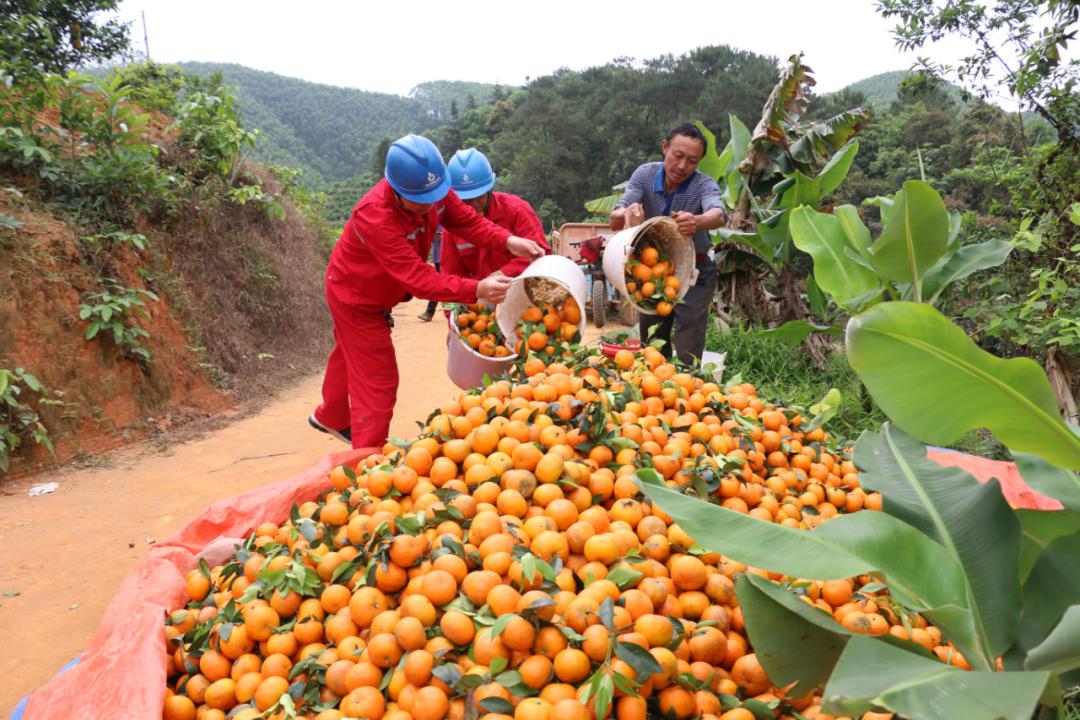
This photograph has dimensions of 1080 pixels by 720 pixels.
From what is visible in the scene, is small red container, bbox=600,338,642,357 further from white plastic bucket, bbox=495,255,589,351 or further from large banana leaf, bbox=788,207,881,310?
large banana leaf, bbox=788,207,881,310

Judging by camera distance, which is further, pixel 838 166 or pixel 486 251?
pixel 838 166

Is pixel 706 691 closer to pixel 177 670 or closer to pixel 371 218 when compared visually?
pixel 177 670

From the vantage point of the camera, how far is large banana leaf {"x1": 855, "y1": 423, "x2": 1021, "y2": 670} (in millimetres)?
1275

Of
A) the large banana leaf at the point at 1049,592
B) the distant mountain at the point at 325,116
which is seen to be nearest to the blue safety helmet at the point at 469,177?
the large banana leaf at the point at 1049,592

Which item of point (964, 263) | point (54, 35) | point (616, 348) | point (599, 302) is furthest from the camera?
point (599, 302)

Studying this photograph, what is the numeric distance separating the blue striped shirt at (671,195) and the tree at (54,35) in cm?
498

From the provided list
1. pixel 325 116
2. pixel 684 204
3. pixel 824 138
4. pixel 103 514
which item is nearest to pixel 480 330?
pixel 684 204

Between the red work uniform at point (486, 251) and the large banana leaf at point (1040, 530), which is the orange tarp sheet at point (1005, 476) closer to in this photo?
the large banana leaf at point (1040, 530)

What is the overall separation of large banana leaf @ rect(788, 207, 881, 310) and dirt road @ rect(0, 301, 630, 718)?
10.7ft

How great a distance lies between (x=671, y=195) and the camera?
452 centimetres

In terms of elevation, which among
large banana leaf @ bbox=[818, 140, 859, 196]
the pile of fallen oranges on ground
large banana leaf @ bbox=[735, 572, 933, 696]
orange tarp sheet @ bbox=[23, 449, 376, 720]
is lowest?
orange tarp sheet @ bbox=[23, 449, 376, 720]

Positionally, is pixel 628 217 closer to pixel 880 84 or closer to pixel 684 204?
pixel 684 204

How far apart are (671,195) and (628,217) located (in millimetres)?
606

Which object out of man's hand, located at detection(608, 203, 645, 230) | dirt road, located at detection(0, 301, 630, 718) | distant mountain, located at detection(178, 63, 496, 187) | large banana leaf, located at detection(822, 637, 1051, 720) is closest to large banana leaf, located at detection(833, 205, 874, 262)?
man's hand, located at detection(608, 203, 645, 230)
